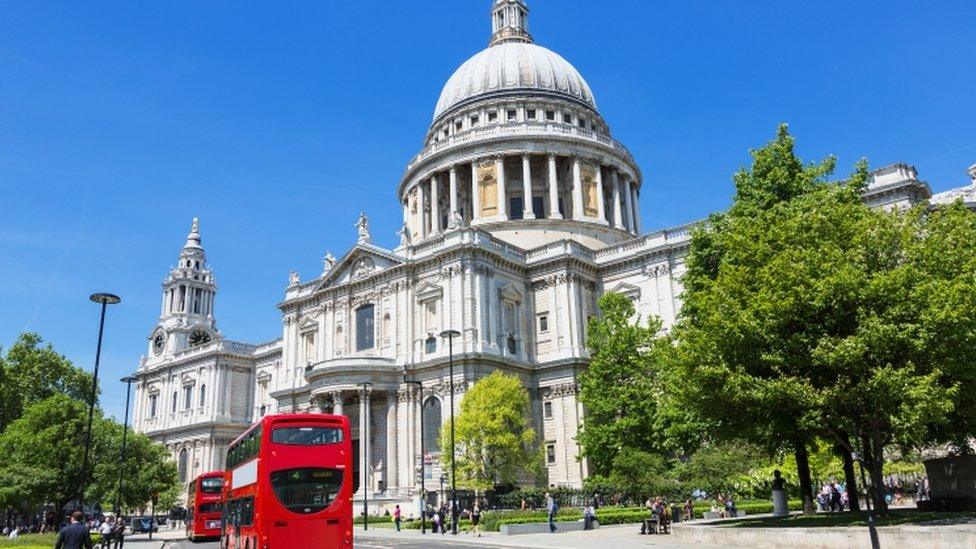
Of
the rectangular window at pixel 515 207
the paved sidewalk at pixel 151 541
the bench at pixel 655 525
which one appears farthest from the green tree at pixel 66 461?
the rectangular window at pixel 515 207

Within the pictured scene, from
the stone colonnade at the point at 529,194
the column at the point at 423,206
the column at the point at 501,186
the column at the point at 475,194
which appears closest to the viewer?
the column at the point at 501,186

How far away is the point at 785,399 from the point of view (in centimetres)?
2495

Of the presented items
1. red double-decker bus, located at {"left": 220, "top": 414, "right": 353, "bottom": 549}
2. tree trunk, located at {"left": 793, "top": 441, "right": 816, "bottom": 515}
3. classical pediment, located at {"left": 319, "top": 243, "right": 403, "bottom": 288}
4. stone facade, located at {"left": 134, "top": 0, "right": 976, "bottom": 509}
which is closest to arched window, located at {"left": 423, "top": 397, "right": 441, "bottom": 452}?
stone facade, located at {"left": 134, "top": 0, "right": 976, "bottom": 509}

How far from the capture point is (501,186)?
7144 cm

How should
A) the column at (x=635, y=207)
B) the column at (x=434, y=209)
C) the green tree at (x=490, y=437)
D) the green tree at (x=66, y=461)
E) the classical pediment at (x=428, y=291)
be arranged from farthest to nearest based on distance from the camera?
the column at (x=635, y=207), the column at (x=434, y=209), the classical pediment at (x=428, y=291), the green tree at (x=490, y=437), the green tree at (x=66, y=461)

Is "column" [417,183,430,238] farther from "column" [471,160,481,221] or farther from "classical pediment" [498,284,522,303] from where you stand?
"classical pediment" [498,284,522,303]

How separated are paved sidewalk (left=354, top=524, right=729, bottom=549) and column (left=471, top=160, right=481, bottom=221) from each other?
36113mm

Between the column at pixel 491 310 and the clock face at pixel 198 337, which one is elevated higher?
the clock face at pixel 198 337

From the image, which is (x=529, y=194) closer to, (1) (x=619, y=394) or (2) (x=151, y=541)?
(1) (x=619, y=394)

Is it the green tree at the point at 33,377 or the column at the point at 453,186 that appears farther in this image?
the column at the point at 453,186

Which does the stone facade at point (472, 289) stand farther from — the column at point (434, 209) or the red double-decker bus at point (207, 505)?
the red double-decker bus at point (207, 505)

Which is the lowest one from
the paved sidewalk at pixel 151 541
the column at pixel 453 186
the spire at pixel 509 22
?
the paved sidewalk at pixel 151 541

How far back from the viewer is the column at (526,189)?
69.9 m

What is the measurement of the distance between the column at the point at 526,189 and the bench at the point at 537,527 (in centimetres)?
3538
